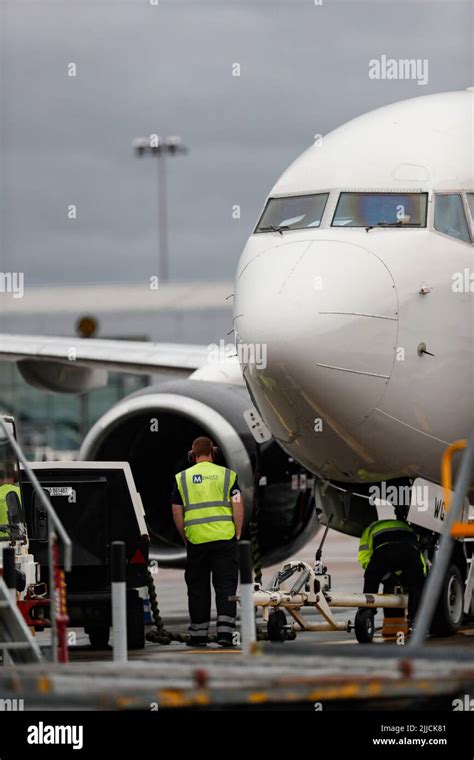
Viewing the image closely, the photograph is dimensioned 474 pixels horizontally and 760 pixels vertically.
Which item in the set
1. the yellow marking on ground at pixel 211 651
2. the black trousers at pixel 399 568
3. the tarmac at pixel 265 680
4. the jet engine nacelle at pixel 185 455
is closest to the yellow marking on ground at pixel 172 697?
the tarmac at pixel 265 680

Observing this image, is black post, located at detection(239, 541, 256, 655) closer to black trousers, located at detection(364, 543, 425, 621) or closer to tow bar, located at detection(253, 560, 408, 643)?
tow bar, located at detection(253, 560, 408, 643)

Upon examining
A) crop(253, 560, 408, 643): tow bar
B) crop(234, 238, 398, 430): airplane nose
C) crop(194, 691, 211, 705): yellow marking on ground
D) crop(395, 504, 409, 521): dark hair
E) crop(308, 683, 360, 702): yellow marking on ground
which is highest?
crop(234, 238, 398, 430): airplane nose

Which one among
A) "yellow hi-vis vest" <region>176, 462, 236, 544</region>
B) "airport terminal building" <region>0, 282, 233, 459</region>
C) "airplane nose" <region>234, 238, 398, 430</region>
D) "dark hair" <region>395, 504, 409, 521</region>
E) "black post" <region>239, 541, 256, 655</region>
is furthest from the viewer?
"airport terminal building" <region>0, 282, 233, 459</region>

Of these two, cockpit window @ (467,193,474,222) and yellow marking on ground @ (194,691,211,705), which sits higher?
cockpit window @ (467,193,474,222)

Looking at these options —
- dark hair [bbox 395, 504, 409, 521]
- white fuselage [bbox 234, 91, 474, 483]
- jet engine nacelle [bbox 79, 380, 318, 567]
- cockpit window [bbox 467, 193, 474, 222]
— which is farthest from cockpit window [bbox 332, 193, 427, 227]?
jet engine nacelle [bbox 79, 380, 318, 567]

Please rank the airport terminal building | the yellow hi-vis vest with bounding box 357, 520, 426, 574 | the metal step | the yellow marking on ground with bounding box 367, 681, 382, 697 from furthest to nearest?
the airport terminal building < the yellow hi-vis vest with bounding box 357, 520, 426, 574 < the metal step < the yellow marking on ground with bounding box 367, 681, 382, 697

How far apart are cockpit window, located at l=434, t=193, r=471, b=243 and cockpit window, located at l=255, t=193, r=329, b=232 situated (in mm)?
851

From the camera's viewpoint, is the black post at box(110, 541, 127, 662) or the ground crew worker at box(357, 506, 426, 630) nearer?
the black post at box(110, 541, 127, 662)

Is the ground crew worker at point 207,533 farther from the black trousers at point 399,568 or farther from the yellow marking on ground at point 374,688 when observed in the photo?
the yellow marking on ground at point 374,688

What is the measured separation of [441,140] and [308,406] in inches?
93.7

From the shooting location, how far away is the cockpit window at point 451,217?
11.6m

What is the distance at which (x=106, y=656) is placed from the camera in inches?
473

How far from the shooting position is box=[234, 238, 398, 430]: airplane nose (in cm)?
1080

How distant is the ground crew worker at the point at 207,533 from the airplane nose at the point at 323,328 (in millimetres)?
1390
